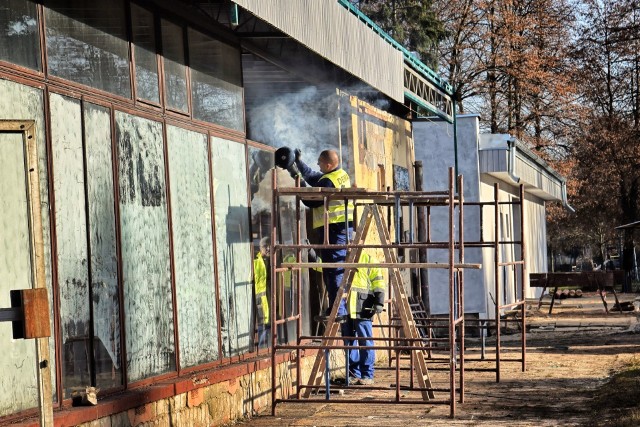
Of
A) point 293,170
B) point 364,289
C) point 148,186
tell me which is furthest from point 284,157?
point 148,186

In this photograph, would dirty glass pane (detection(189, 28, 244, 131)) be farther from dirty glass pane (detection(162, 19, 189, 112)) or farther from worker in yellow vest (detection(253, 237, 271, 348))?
worker in yellow vest (detection(253, 237, 271, 348))

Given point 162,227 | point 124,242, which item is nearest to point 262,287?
point 162,227

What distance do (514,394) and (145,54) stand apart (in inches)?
224

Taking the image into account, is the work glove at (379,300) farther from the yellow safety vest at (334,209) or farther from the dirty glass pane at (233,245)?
the dirty glass pane at (233,245)

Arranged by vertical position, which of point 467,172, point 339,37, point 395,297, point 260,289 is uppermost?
point 339,37

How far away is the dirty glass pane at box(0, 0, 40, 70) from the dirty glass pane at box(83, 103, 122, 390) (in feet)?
2.58

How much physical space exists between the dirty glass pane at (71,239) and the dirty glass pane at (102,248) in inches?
5.1

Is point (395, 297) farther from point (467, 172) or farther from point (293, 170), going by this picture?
point (467, 172)

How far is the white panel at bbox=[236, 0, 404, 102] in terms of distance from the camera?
10.7 meters

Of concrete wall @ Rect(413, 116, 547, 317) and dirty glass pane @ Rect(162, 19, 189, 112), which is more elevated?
dirty glass pane @ Rect(162, 19, 189, 112)

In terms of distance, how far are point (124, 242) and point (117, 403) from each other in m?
1.27

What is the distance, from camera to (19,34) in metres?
7.42

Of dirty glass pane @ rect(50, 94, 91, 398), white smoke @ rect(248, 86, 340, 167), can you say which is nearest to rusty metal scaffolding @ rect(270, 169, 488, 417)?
white smoke @ rect(248, 86, 340, 167)

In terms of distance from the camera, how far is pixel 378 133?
58.2 ft
